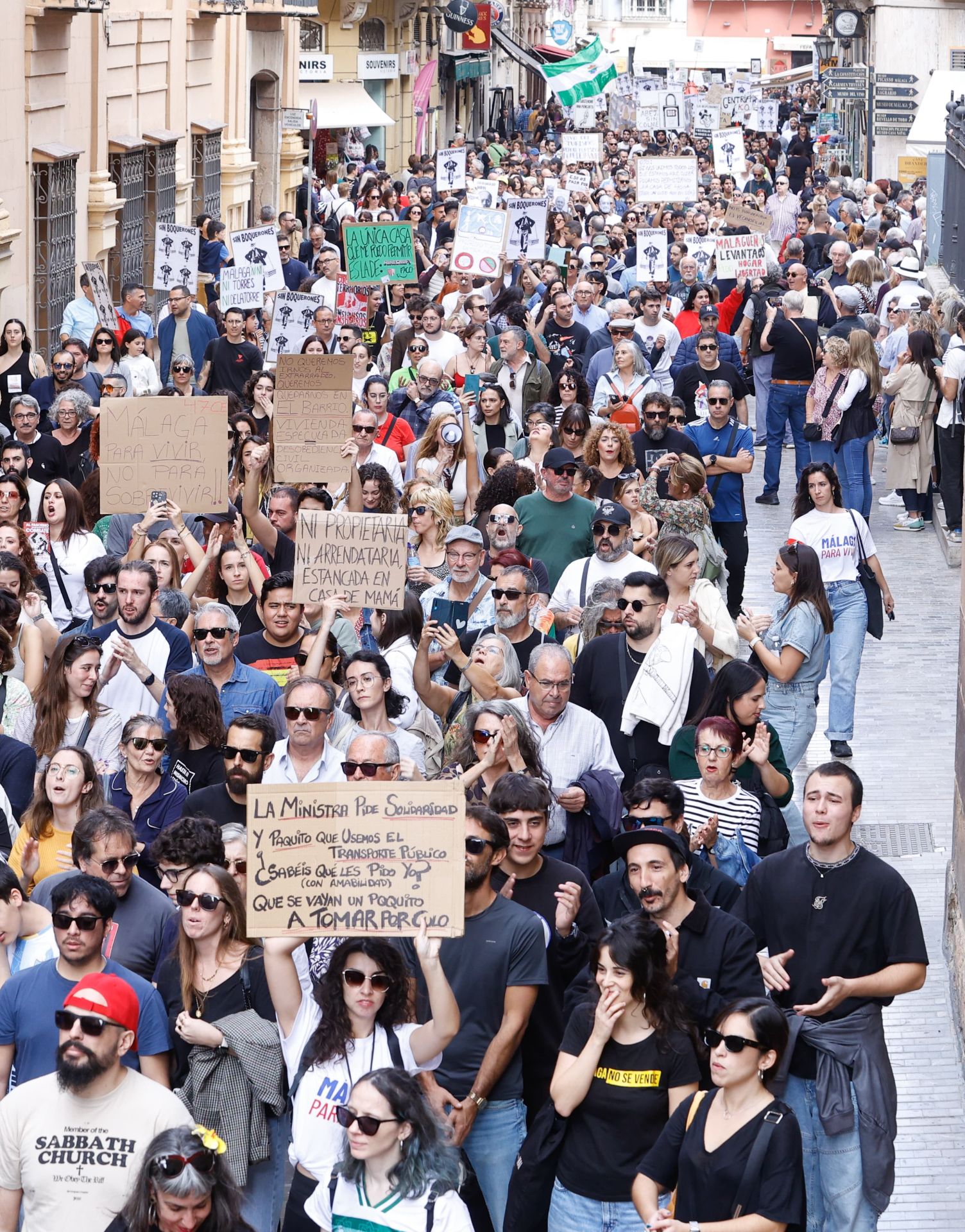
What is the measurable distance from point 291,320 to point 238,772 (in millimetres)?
9083

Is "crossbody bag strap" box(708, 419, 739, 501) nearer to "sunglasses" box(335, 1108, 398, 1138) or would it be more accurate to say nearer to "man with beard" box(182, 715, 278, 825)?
"man with beard" box(182, 715, 278, 825)

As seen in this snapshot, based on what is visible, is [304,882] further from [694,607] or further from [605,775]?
[694,607]

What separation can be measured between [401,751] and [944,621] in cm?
750

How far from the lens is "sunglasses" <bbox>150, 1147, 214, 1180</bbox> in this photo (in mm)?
4723

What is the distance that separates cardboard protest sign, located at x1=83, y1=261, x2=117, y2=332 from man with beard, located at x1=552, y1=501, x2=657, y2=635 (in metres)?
7.99

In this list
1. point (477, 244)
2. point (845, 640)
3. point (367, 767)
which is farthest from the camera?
point (477, 244)

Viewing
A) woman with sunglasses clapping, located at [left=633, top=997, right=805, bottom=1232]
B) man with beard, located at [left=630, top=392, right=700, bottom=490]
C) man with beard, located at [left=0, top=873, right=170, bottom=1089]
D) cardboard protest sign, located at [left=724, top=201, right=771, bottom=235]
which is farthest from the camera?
cardboard protest sign, located at [left=724, top=201, right=771, bottom=235]

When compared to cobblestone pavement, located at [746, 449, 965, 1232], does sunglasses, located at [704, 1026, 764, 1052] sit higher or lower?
higher

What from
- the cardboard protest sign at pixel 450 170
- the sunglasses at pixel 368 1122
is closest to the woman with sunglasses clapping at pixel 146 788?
the sunglasses at pixel 368 1122

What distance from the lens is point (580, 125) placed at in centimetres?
6066

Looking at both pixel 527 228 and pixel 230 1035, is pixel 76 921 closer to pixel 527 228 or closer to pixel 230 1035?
pixel 230 1035

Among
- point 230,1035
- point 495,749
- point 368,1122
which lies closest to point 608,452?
point 495,749

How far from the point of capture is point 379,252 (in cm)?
1797

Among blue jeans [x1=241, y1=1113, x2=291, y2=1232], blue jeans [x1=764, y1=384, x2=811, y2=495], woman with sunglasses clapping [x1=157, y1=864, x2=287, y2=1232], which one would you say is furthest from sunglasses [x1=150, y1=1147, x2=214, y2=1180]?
blue jeans [x1=764, y1=384, x2=811, y2=495]
